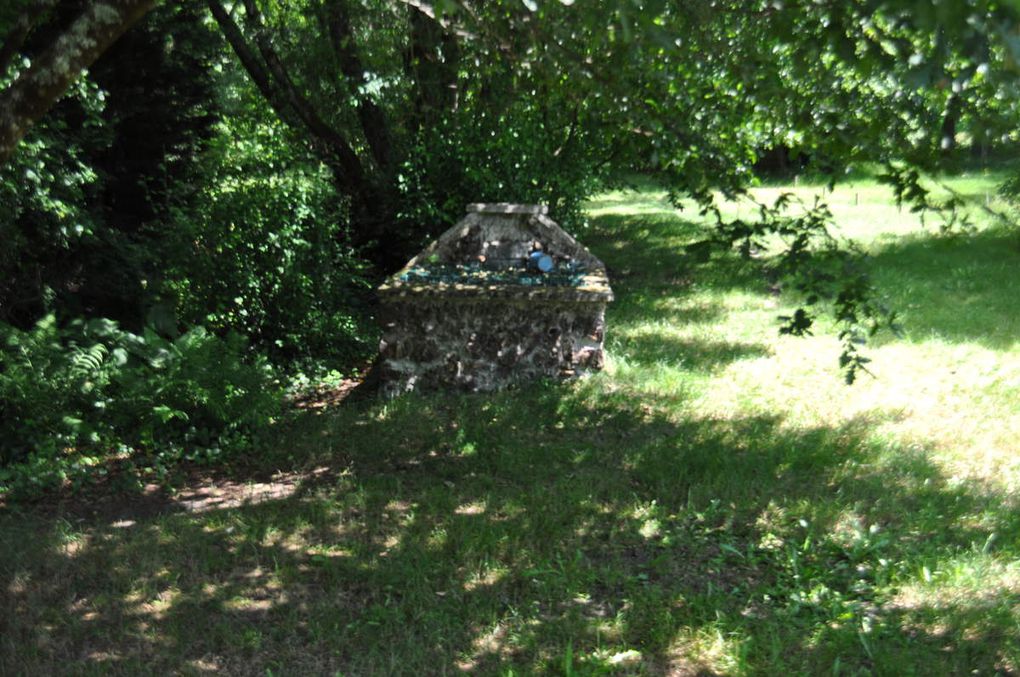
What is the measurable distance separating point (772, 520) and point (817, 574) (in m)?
0.63

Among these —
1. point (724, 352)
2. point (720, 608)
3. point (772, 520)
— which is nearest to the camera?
point (720, 608)

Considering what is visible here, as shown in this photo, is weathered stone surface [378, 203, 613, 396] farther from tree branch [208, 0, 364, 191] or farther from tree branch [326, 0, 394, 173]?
tree branch [208, 0, 364, 191]

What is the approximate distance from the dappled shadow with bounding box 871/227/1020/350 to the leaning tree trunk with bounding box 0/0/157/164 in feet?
24.2

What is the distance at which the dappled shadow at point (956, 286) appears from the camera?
31.7 ft

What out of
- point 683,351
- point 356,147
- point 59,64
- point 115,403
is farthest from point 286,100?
point 59,64

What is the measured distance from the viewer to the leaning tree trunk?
3916 millimetres

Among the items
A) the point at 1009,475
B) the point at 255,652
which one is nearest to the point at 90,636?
the point at 255,652

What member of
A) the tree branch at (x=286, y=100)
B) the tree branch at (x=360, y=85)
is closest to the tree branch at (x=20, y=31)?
the tree branch at (x=360, y=85)

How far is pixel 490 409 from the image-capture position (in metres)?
7.33

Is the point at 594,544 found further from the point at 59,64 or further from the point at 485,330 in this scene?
the point at 59,64

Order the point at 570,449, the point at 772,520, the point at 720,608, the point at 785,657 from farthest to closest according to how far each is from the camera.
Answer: the point at 570,449
the point at 772,520
the point at 720,608
the point at 785,657

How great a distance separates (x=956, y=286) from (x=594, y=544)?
8808 millimetres

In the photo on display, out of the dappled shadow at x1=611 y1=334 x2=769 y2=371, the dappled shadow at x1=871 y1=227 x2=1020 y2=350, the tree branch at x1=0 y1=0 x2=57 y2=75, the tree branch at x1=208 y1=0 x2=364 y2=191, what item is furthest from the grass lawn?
the tree branch at x1=208 y1=0 x2=364 y2=191

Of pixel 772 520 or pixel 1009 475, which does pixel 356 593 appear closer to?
pixel 772 520
